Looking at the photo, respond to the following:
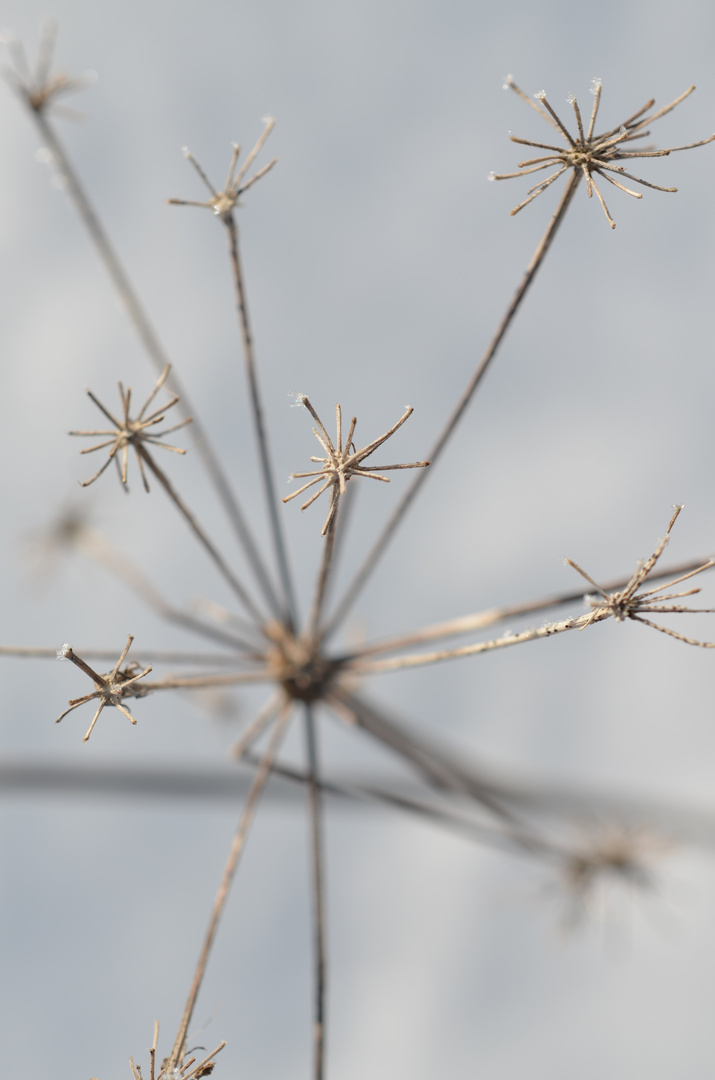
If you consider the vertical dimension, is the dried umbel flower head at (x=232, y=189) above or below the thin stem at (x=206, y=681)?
above

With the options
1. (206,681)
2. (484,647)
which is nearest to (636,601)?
(484,647)

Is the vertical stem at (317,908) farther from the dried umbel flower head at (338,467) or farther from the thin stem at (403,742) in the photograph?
the dried umbel flower head at (338,467)

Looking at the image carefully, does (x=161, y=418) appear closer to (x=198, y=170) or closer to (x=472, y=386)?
(x=198, y=170)

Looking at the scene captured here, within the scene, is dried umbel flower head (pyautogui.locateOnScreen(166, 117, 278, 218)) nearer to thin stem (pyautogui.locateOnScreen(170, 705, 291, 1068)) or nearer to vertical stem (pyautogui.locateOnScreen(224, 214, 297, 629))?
vertical stem (pyautogui.locateOnScreen(224, 214, 297, 629))

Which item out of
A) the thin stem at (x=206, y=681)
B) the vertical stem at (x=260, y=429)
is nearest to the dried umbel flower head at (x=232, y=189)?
the vertical stem at (x=260, y=429)

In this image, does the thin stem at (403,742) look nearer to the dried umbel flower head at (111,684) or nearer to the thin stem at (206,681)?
the thin stem at (206,681)

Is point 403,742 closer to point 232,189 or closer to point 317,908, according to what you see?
point 317,908

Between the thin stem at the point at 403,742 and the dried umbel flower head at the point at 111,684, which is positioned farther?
the thin stem at the point at 403,742

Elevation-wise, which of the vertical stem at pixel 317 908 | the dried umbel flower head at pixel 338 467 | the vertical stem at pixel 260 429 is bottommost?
the vertical stem at pixel 317 908

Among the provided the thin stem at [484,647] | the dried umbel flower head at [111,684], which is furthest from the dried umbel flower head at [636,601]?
the dried umbel flower head at [111,684]

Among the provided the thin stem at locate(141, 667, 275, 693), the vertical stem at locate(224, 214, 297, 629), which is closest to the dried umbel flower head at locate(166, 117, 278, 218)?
the vertical stem at locate(224, 214, 297, 629)
